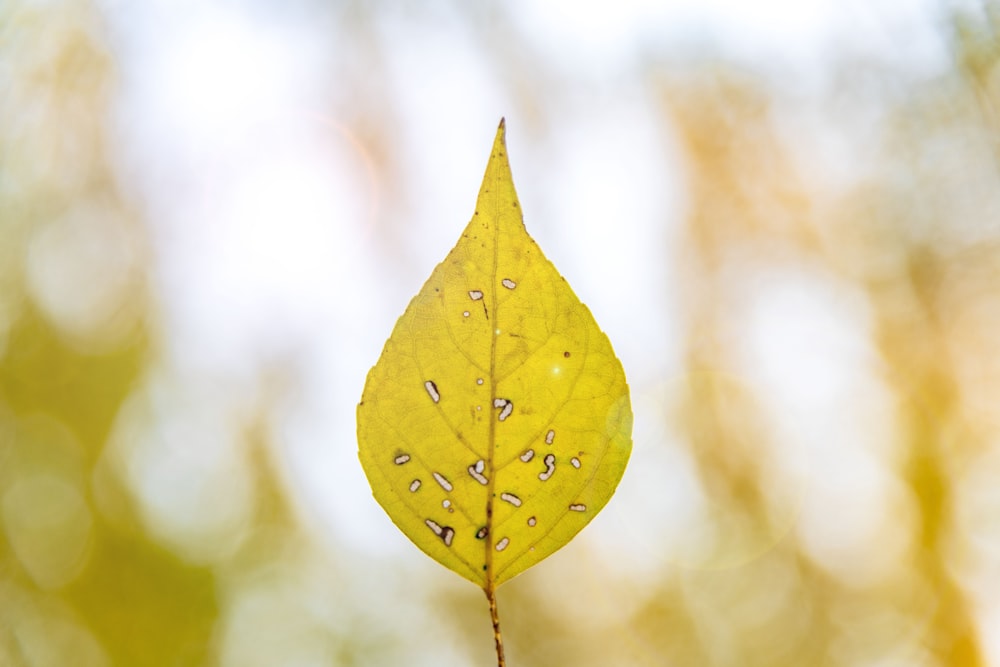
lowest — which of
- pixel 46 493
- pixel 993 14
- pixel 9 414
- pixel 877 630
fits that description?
pixel 877 630

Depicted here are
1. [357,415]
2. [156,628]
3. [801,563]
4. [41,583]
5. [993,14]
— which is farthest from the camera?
[801,563]

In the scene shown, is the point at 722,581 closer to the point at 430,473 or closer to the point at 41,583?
the point at 41,583

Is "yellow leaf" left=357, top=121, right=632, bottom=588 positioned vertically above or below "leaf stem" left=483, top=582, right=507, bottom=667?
above

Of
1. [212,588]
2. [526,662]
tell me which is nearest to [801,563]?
[526,662]

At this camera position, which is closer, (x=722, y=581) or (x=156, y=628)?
(x=156, y=628)

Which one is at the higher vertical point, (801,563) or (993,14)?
(993,14)

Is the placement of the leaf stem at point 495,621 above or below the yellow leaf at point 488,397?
below

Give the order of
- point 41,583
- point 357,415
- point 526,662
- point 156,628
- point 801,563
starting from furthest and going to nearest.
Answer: point 526,662
point 801,563
point 156,628
point 41,583
point 357,415
